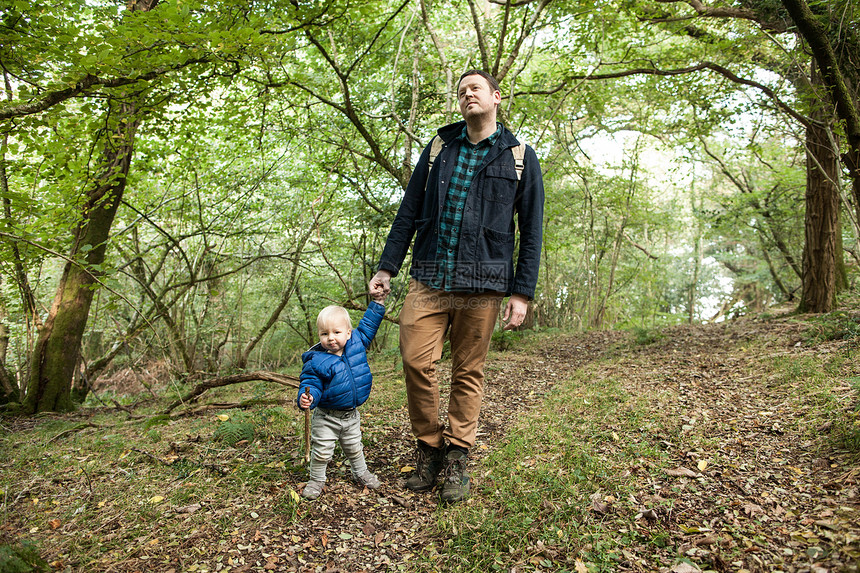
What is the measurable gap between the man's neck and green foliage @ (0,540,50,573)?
9.54 ft

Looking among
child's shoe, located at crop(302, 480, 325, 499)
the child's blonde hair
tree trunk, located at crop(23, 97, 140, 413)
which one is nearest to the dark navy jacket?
the child's blonde hair

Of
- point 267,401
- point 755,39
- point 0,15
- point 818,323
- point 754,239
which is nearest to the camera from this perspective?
point 0,15

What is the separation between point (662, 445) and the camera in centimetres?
314

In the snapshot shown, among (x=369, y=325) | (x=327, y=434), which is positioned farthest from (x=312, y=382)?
(x=369, y=325)

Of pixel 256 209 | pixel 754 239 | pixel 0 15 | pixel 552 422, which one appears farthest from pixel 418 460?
pixel 754 239

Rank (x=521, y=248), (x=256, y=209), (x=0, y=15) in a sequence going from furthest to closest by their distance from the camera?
(x=256, y=209) < (x=0, y=15) < (x=521, y=248)

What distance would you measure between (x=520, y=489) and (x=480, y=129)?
207cm

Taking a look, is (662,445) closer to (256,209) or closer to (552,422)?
(552,422)

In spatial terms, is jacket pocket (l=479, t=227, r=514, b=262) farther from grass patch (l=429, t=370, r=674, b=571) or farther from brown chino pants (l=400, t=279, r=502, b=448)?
grass patch (l=429, t=370, r=674, b=571)

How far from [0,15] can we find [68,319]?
3.90m

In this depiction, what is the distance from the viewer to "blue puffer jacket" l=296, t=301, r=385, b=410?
2.80m

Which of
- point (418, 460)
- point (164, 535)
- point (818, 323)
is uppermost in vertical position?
point (818, 323)

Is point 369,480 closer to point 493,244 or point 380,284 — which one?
point 380,284

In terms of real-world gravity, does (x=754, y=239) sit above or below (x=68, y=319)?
above
